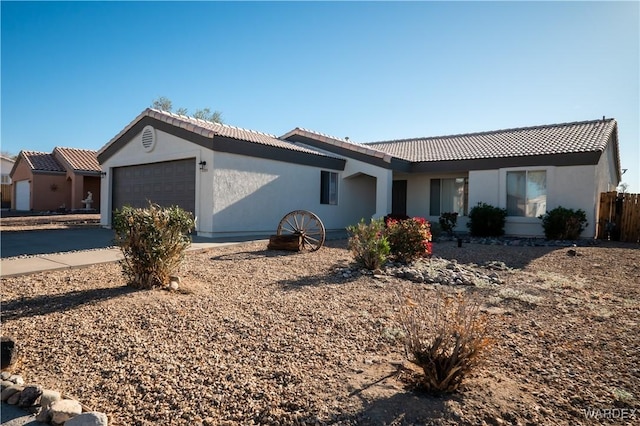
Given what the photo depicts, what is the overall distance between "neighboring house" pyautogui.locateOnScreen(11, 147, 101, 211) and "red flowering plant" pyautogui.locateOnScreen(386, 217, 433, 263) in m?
23.9

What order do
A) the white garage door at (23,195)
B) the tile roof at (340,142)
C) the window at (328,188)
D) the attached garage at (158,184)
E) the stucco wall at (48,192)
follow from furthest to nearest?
the white garage door at (23,195)
the stucco wall at (48,192)
the window at (328,188)
the tile roof at (340,142)
the attached garage at (158,184)

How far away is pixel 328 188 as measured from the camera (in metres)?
15.9

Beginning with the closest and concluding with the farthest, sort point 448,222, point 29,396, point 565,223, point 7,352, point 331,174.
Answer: point 29,396
point 7,352
point 565,223
point 448,222
point 331,174

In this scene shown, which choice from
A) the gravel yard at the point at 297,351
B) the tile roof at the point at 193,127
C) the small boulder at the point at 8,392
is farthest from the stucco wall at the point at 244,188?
the small boulder at the point at 8,392

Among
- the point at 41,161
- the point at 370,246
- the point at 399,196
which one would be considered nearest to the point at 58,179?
the point at 41,161

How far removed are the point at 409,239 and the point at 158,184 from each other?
10019mm

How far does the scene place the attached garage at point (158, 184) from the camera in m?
12.7

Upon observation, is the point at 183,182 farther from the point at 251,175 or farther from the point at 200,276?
the point at 200,276

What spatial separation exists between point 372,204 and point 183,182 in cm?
893

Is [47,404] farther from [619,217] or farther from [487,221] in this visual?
[619,217]

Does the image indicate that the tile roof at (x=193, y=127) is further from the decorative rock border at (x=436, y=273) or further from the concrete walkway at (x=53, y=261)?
the decorative rock border at (x=436, y=273)

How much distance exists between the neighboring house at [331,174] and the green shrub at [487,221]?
0.56 m

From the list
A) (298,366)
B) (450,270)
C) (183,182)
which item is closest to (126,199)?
(183,182)

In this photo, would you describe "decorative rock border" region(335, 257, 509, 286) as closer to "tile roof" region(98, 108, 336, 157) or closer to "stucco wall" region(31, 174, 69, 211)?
"tile roof" region(98, 108, 336, 157)
